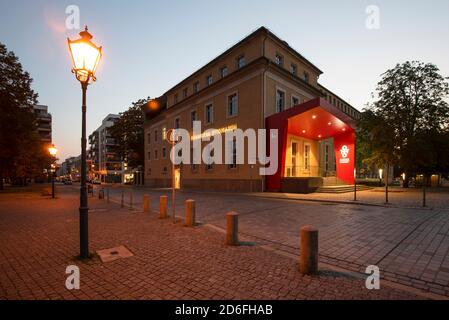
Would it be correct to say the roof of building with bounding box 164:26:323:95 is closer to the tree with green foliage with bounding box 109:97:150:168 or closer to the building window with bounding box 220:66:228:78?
the building window with bounding box 220:66:228:78

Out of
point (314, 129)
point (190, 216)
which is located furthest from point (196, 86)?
point (190, 216)

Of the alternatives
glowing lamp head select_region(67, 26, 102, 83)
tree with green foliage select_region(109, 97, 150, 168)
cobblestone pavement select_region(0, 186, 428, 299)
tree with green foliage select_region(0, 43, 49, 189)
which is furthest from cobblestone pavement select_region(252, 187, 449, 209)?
tree with green foliage select_region(109, 97, 150, 168)

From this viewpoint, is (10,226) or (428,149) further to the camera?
(428,149)

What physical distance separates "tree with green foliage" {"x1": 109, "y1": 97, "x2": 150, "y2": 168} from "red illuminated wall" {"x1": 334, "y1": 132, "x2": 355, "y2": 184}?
1400 inches

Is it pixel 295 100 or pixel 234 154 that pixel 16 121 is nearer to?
pixel 234 154

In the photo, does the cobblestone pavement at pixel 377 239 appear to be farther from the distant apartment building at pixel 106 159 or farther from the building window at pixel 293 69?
the distant apartment building at pixel 106 159

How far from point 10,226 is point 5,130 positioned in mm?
19749

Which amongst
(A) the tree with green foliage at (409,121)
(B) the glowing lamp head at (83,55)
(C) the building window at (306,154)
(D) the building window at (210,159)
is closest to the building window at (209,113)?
(D) the building window at (210,159)

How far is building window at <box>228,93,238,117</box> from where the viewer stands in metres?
23.3

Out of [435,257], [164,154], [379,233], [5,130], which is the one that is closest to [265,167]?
[379,233]

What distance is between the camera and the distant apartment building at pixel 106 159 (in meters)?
78.8
